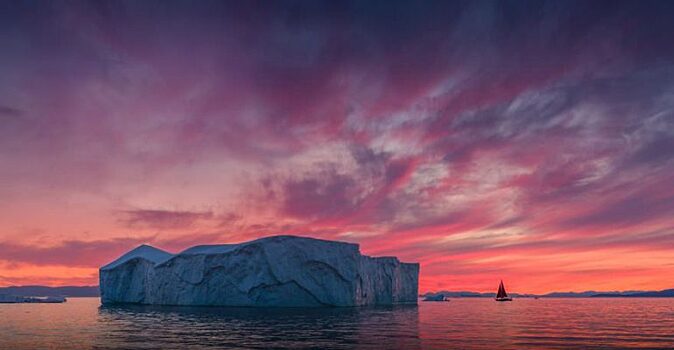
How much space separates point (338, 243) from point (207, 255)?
13.7 metres

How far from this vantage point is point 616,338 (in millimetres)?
23297

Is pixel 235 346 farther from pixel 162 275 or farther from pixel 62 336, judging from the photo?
pixel 162 275

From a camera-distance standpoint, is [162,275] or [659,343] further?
[162,275]

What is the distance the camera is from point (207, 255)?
173ft

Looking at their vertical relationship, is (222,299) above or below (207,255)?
below

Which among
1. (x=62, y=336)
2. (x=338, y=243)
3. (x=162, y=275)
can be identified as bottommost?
(x=62, y=336)

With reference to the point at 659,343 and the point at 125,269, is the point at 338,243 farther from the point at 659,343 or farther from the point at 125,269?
the point at 659,343

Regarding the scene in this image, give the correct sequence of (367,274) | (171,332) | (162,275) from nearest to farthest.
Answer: (171,332) → (162,275) → (367,274)

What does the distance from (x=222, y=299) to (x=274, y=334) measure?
3175cm

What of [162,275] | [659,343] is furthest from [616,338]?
[162,275]

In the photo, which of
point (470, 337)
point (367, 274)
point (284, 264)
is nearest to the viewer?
point (470, 337)

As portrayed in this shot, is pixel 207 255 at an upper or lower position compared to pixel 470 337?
upper

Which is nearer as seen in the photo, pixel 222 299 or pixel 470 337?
pixel 470 337

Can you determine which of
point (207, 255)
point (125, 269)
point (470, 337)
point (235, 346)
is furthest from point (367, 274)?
point (235, 346)
